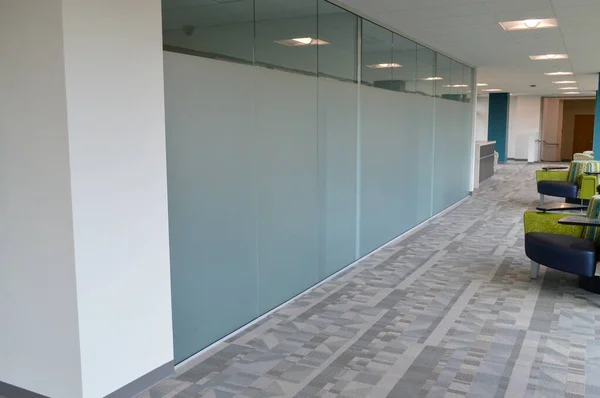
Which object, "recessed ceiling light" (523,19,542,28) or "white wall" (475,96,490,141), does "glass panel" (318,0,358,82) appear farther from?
"white wall" (475,96,490,141)

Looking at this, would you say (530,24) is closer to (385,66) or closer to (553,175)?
(385,66)

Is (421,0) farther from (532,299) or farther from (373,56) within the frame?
(532,299)

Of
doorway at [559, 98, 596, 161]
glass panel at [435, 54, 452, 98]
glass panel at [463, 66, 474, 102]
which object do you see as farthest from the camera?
doorway at [559, 98, 596, 161]

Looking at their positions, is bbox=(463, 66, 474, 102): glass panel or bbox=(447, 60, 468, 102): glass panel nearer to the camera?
bbox=(447, 60, 468, 102): glass panel

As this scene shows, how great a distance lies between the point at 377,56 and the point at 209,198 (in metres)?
3.77

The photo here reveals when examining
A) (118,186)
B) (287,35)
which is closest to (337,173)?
(287,35)

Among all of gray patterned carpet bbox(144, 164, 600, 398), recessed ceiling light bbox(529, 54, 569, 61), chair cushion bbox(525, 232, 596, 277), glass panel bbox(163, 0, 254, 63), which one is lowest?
gray patterned carpet bbox(144, 164, 600, 398)

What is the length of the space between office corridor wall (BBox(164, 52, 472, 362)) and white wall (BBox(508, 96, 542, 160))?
19985 mm

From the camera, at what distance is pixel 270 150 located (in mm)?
4703

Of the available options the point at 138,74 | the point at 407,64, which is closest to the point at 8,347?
the point at 138,74

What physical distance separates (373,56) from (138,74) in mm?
4124

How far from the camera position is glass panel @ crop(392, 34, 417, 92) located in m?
7.57

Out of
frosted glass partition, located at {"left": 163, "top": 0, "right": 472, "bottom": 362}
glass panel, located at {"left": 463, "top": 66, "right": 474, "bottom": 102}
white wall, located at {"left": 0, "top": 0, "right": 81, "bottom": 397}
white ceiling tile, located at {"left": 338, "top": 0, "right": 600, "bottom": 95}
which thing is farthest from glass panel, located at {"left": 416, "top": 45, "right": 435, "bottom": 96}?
white wall, located at {"left": 0, "top": 0, "right": 81, "bottom": 397}

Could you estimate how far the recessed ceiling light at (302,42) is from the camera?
478 centimetres
